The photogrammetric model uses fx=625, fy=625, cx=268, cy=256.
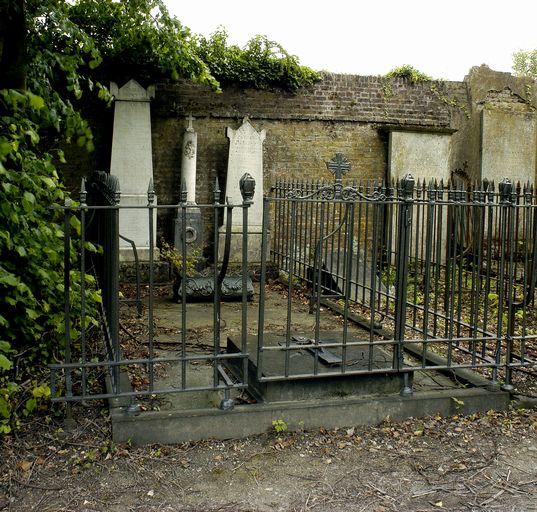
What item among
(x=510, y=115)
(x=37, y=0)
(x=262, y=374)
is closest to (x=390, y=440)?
(x=262, y=374)

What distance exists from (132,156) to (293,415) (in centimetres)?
623

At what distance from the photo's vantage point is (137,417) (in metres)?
3.99

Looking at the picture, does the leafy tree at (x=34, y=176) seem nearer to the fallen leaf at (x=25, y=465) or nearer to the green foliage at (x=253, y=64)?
the fallen leaf at (x=25, y=465)

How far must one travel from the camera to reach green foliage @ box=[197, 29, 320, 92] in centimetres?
1030

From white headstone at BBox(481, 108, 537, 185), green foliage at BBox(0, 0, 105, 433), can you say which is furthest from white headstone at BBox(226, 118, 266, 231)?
white headstone at BBox(481, 108, 537, 185)

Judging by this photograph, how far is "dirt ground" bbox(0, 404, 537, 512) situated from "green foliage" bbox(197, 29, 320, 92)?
24.0 feet

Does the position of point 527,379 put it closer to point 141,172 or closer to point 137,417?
point 137,417

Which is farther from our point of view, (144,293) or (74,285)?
(144,293)

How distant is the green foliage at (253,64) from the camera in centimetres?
1030

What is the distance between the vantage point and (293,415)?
430 centimetres

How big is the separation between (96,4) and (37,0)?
8.76 ft

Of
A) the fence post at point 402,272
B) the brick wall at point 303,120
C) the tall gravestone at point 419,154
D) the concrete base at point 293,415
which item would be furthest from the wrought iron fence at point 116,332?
the tall gravestone at point 419,154

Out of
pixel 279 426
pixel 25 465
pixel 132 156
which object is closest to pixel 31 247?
pixel 25 465

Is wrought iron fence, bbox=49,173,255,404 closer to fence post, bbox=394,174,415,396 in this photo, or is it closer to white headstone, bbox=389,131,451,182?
fence post, bbox=394,174,415,396
